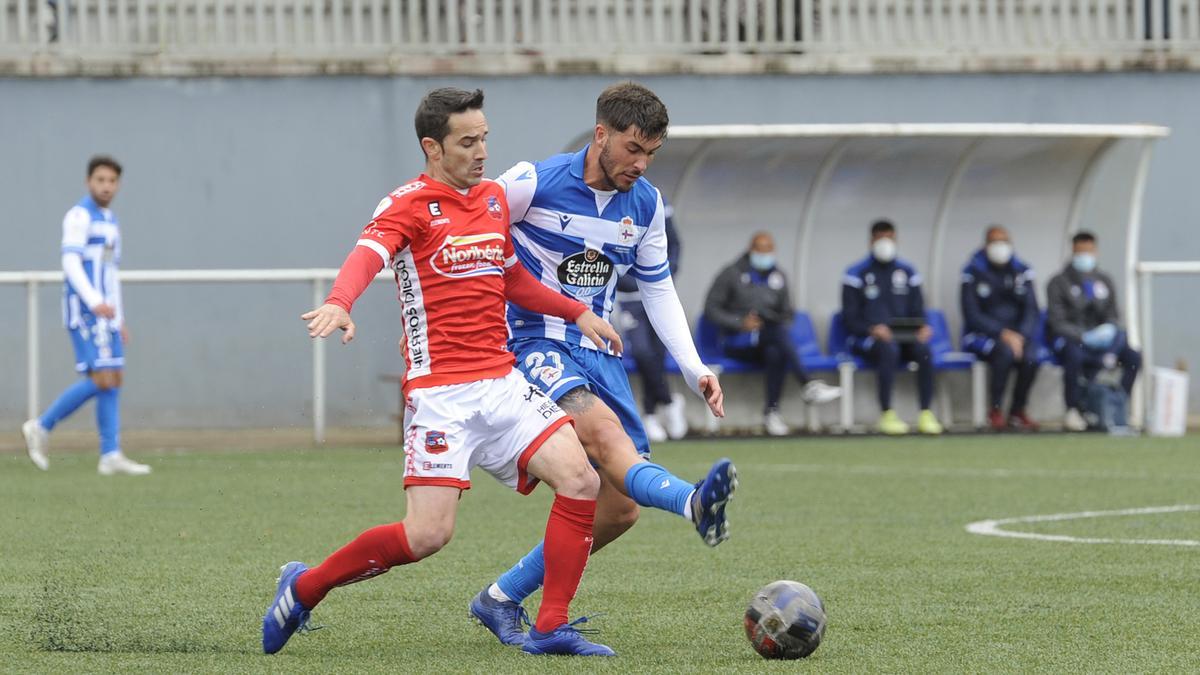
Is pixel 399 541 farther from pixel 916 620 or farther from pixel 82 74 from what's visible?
pixel 82 74

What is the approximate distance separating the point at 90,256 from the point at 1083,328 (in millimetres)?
8372

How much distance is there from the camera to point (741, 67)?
59.2ft

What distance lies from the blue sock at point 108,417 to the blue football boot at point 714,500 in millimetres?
8016

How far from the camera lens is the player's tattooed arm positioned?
234 inches

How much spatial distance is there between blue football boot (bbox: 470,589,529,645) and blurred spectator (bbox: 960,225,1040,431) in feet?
36.0

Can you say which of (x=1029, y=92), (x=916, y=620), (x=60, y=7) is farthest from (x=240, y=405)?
(x=916, y=620)

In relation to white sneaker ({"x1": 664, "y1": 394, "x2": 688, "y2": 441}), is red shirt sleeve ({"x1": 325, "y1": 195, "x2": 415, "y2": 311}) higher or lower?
higher

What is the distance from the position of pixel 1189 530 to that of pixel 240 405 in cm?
817

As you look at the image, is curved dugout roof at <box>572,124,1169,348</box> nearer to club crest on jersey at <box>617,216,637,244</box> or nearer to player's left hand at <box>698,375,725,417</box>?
club crest on jersey at <box>617,216,637,244</box>

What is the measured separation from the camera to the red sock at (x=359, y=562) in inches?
220

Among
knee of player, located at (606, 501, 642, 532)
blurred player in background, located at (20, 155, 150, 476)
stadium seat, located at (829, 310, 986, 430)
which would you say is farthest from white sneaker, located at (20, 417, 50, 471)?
knee of player, located at (606, 501, 642, 532)

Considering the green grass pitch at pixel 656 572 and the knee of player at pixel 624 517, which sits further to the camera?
the knee of player at pixel 624 517

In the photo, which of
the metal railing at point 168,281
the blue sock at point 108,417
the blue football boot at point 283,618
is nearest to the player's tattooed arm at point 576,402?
the blue football boot at point 283,618

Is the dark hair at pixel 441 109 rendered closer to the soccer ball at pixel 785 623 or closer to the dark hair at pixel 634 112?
the dark hair at pixel 634 112
